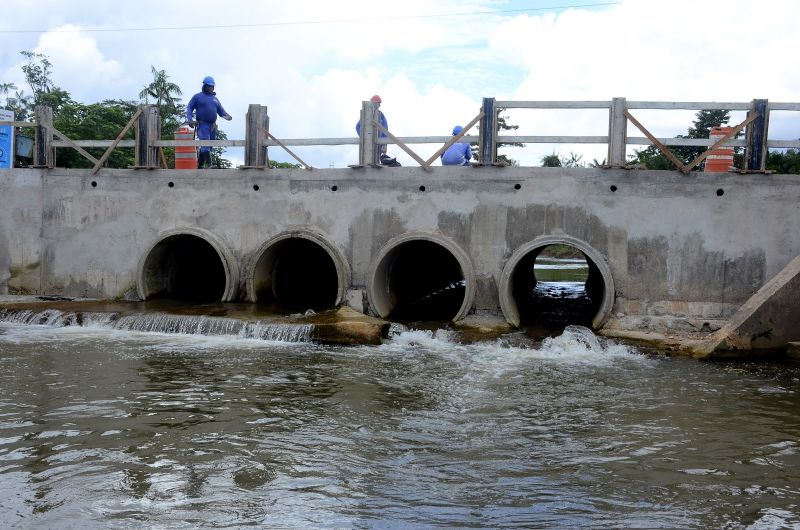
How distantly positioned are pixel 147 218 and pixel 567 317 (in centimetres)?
785

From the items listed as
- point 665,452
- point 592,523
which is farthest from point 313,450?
point 665,452

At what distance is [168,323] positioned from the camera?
11297mm

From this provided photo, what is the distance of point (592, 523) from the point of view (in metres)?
4.51

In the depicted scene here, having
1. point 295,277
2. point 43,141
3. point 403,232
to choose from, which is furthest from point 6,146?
point 403,232

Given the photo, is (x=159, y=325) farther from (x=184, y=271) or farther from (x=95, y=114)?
(x=95, y=114)

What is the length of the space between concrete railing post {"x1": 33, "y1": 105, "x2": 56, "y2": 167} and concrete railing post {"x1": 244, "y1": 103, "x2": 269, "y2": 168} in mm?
4032

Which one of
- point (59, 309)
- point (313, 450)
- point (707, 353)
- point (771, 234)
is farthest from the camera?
point (59, 309)

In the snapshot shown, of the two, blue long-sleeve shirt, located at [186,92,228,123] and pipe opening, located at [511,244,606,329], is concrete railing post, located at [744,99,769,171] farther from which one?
blue long-sleeve shirt, located at [186,92,228,123]

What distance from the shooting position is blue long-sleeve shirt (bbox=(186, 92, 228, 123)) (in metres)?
13.8

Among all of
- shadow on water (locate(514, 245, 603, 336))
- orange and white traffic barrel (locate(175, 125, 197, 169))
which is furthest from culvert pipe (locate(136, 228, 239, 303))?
shadow on water (locate(514, 245, 603, 336))

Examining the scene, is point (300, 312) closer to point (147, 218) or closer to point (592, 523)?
point (147, 218)

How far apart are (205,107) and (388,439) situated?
9440 millimetres

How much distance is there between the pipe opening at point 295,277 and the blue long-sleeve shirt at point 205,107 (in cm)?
274

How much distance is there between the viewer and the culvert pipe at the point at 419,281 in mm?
11867
